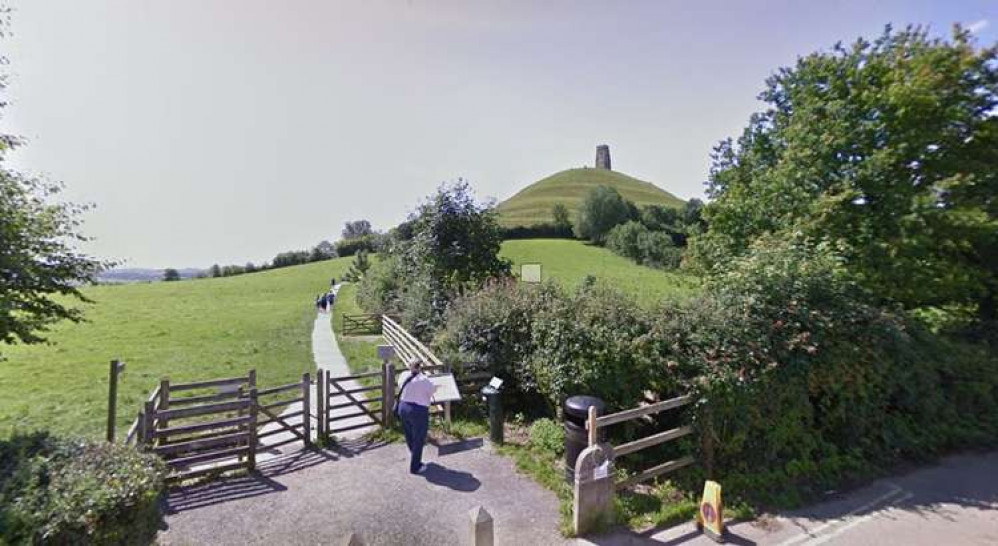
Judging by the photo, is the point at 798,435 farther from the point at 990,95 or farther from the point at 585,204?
the point at 585,204

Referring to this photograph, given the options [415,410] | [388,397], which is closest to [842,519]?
[415,410]

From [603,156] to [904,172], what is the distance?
15423cm

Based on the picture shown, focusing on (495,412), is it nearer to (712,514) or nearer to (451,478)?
(451,478)

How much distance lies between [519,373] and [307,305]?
31386 millimetres

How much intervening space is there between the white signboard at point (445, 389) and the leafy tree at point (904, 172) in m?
8.36

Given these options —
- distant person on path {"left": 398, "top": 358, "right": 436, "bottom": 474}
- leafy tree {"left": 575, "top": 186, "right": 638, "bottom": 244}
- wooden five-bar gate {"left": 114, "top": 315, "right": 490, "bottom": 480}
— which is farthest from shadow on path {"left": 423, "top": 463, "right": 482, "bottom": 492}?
leafy tree {"left": 575, "top": 186, "right": 638, "bottom": 244}

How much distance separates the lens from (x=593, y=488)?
5.41m

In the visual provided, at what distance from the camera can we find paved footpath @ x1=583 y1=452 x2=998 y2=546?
5.36 metres

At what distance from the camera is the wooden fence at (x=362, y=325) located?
82.6 feet

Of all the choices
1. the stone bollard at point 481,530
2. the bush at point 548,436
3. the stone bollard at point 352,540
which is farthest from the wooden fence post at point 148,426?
the stone bollard at point 481,530

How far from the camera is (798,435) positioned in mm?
6719

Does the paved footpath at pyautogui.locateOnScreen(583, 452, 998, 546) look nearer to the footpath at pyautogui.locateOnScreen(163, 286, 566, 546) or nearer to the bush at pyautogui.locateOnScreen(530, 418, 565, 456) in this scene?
the footpath at pyautogui.locateOnScreen(163, 286, 566, 546)

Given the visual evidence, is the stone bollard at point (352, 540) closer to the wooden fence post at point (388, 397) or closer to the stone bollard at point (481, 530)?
the stone bollard at point (481, 530)

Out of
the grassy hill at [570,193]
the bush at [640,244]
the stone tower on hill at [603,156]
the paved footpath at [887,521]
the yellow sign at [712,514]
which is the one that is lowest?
the paved footpath at [887,521]
